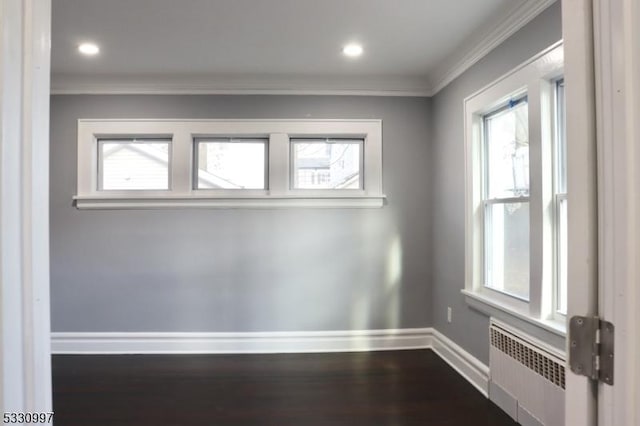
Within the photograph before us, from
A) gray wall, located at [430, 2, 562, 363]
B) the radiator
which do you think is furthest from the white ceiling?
the radiator

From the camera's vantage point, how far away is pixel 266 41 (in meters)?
2.42

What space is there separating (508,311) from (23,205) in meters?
2.34

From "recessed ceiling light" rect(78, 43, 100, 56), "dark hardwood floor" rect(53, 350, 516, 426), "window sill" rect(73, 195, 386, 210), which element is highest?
"recessed ceiling light" rect(78, 43, 100, 56)

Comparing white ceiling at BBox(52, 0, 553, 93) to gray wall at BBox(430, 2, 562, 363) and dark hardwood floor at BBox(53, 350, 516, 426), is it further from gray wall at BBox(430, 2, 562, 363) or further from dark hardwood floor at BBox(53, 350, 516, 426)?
dark hardwood floor at BBox(53, 350, 516, 426)

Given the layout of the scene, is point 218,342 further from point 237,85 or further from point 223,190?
point 237,85

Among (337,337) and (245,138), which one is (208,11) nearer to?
(245,138)

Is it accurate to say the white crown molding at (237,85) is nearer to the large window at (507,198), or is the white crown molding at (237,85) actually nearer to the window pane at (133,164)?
the window pane at (133,164)

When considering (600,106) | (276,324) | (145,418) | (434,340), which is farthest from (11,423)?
(434,340)

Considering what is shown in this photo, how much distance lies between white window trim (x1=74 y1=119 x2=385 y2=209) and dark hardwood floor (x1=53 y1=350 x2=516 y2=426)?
134 cm

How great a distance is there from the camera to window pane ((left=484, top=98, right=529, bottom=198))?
7.01ft

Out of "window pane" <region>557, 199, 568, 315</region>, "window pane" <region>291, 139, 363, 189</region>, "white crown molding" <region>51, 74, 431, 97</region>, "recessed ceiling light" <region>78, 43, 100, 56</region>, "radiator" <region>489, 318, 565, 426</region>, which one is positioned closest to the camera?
"radiator" <region>489, 318, 565, 426</region>

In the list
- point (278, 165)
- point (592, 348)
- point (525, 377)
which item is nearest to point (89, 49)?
point (278, 165)

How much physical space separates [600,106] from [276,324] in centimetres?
293

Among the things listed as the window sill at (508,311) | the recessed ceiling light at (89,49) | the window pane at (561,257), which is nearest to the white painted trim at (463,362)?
the window sill at (508,311)
